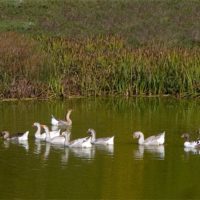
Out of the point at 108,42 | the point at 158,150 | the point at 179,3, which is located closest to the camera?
the point at 158,150

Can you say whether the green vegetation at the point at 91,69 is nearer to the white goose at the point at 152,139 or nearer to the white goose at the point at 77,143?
the white goose at the point at 77,143

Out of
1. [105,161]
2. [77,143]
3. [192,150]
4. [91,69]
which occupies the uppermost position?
[91,69]

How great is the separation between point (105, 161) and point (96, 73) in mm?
10497

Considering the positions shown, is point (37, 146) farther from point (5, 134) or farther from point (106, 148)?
point (106, 148)

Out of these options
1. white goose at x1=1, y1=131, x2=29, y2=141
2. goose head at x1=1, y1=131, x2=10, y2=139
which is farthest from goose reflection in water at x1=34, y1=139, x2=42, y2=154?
goose head at x1=1, y1=131, x2=10, y2=139

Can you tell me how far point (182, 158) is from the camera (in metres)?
12.0

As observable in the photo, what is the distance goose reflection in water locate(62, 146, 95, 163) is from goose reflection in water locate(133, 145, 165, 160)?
1.05 metres

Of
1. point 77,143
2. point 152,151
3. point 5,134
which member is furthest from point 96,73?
point 152,151

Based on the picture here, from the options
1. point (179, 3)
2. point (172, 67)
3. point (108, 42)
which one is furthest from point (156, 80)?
point (179, 3)

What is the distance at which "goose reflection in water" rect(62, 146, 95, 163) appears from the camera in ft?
39.5

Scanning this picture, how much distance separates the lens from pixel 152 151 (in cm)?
1280

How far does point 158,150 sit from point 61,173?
10.2ft

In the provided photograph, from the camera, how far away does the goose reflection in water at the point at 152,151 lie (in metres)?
12.1

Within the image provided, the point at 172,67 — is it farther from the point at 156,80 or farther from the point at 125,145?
the point at 125,145
